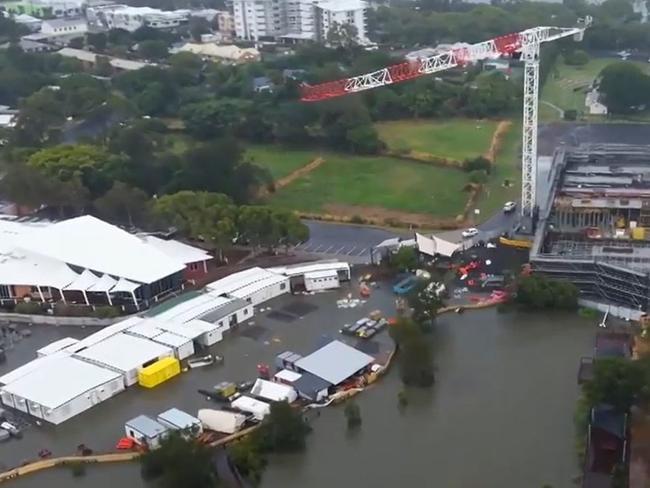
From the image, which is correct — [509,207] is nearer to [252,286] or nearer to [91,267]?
Answer: [252,286]

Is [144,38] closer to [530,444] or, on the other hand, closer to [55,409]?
[55,409]

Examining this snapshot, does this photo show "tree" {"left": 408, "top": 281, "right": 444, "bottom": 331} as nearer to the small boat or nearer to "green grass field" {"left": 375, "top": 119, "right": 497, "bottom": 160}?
the small boat

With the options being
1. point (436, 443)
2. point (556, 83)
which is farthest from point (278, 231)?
point (556, 83)

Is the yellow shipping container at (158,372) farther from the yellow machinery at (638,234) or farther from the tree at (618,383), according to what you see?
the yellow machinery at (638,234)

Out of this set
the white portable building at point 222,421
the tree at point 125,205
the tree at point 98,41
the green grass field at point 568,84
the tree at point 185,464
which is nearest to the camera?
the tree at point 185,464

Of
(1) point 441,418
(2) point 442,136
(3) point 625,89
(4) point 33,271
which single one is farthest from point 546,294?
(3) point 625,89

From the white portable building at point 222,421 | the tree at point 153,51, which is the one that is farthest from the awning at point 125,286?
the tree at point 153,51
